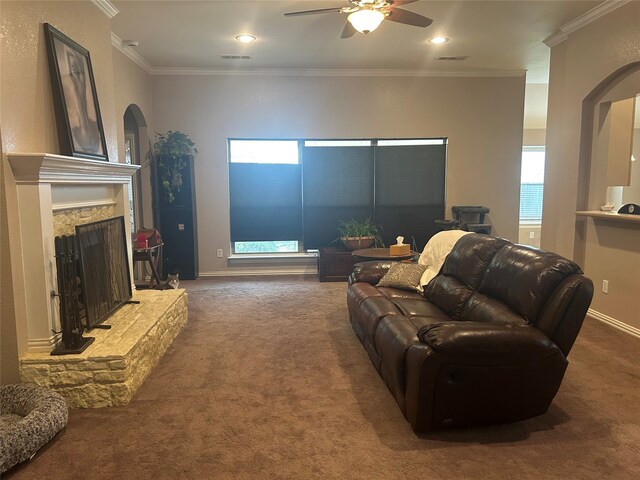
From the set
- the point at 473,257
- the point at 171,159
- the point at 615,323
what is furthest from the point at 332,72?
the point at 615,323

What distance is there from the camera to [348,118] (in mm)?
6711

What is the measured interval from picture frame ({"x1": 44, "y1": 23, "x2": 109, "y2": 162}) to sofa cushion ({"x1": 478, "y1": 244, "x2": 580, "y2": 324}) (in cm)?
303

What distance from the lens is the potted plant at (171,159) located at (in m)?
6.13

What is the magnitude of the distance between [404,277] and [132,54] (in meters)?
4.22

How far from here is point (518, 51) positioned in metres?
5.69

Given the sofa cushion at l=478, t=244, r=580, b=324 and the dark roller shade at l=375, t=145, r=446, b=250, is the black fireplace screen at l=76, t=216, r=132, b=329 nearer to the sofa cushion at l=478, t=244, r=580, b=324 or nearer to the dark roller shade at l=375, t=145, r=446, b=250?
the sofa cushion at l=478, t=244, r=580, b=324

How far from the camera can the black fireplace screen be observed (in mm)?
3197

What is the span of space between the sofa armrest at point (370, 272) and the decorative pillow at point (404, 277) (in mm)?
97

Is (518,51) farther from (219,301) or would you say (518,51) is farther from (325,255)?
(219,301)

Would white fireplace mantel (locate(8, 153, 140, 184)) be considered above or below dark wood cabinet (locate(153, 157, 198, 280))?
above

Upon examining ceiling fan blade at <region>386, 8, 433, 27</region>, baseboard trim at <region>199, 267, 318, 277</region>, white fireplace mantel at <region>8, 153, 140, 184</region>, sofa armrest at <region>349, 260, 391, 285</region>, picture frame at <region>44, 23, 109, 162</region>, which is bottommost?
baseboard trim at <region>199, 267, 318, 277</region>

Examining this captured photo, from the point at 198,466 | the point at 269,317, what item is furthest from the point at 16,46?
the point at 269,317

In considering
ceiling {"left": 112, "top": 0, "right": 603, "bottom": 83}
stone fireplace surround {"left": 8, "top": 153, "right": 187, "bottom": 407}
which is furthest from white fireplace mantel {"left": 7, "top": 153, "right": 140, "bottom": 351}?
ceiling {"left": 112, "top": 0, "right": 603, "bottom": 83}

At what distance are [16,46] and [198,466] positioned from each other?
2652 millimetres
